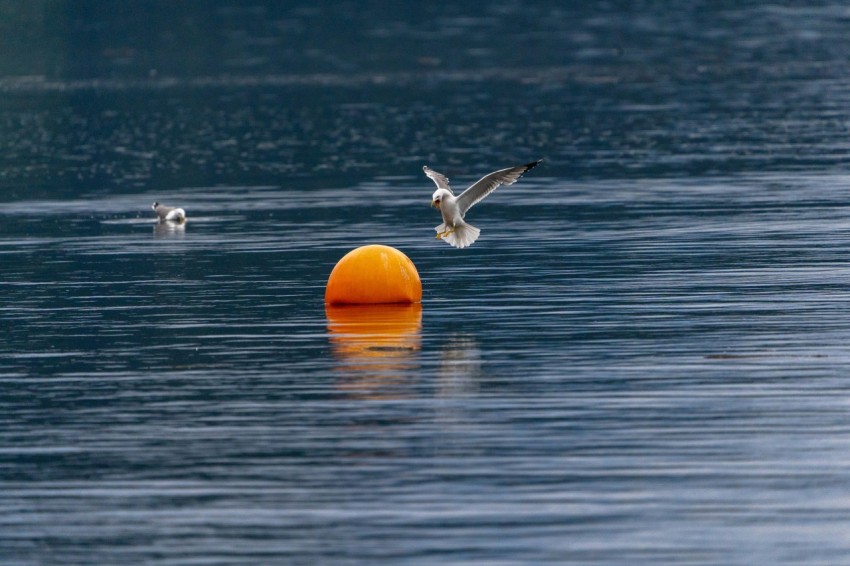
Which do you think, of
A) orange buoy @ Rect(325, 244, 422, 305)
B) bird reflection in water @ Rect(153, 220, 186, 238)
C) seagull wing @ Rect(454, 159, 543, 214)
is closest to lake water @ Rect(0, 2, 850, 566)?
bird reflection in water @ Rect(153, 220, 186, 238)

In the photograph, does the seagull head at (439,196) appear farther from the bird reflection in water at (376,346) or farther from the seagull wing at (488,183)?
the bird reflection in water at (376,346)

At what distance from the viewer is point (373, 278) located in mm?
25125

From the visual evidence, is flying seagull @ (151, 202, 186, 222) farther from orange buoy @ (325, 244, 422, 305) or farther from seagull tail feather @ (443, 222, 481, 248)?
seagull tail feather @ (443, 222, 481, 248)

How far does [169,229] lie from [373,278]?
498 inches

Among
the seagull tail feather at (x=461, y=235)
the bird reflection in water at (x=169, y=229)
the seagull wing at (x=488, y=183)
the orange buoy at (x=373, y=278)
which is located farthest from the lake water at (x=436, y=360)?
the seagull wing at (x=488, y=183)

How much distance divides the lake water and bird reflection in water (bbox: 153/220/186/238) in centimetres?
23

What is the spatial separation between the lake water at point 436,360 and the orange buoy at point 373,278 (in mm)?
365

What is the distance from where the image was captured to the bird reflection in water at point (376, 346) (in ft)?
63.5

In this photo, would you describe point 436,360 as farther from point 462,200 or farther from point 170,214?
point 170,214

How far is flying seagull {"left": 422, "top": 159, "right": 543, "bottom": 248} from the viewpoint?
79.8 feet

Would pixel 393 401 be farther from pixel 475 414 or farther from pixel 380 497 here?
pixel 380 497

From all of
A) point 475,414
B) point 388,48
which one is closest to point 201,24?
point 388,48

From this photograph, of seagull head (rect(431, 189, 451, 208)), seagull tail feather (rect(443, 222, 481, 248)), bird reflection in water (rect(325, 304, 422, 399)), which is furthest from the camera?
seagull tail feather (rect(443, 222, 481, 248))

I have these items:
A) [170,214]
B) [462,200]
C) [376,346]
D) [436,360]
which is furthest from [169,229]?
[436,360]
